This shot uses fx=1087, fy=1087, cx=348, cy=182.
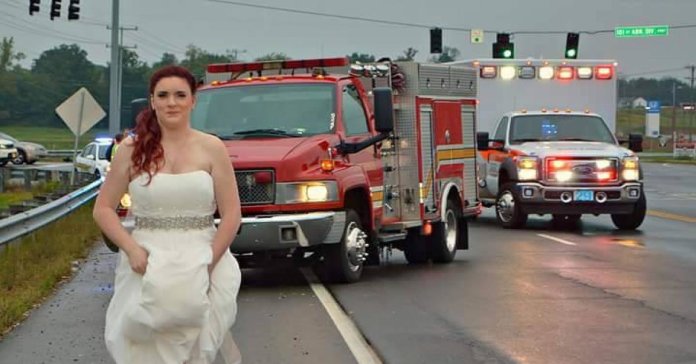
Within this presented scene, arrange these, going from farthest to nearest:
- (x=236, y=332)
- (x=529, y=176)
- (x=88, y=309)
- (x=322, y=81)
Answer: (x=529, y=176), (x=322, y=81), (x=88, y=309), (x=236, y=332)

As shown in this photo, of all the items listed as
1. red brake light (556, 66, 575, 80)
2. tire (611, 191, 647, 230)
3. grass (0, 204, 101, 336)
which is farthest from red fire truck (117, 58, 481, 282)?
red brake light (556, 66, 575, 80)

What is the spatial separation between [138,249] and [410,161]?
821 centimetres

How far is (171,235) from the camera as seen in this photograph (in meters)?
4.95

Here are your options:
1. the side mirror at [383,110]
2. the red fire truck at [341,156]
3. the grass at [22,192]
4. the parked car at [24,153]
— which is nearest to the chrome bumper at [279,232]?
the red fire truck at [341,156]

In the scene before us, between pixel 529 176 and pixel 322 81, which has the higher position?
pixel 322 81

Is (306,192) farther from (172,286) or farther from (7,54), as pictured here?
(7,54)

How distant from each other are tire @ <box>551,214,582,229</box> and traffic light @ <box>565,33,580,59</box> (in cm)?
1821

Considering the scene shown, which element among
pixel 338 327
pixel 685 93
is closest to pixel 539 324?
pixel 338 327

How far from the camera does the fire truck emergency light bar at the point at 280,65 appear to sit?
1273 centimetres

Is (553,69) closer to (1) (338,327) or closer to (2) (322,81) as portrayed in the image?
(2) (322,81)

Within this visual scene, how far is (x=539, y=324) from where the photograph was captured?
905 cm

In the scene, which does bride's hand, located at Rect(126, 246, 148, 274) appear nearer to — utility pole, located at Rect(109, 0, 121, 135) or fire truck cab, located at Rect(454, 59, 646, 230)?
fire truck cab, located at Rect(454, 59, 646, 230)

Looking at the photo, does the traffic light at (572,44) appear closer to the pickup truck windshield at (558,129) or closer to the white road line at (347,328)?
the pickup truck windshield at (558,129)

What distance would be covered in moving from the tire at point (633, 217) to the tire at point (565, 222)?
34.9 inches
